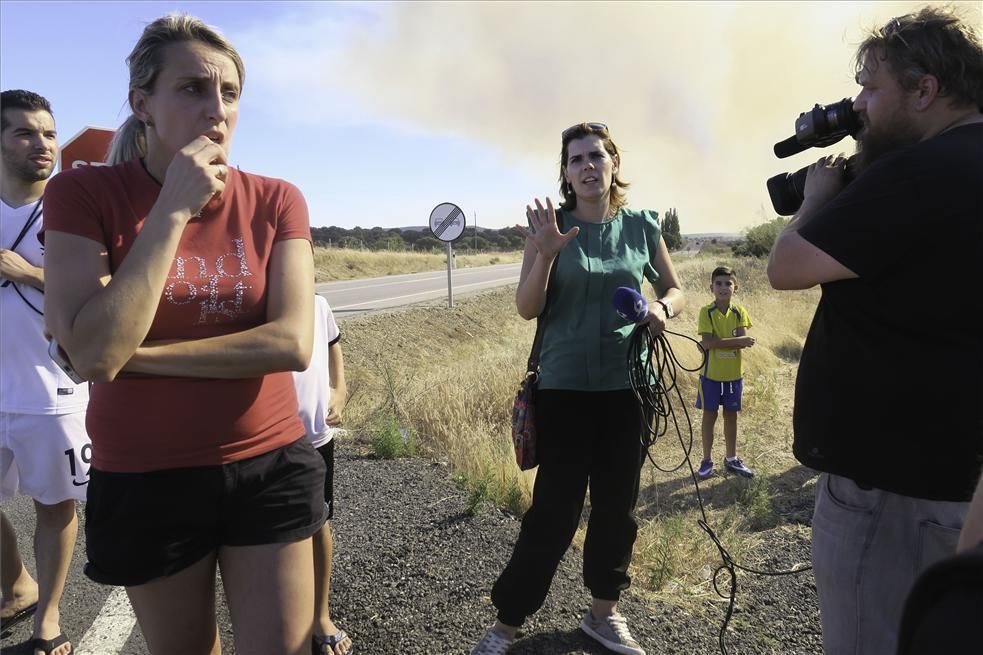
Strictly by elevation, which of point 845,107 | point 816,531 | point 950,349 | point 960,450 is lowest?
point 816,531

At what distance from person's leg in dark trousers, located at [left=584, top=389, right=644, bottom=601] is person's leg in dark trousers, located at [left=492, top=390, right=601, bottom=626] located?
65 mm

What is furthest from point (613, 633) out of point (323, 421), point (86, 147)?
point (86, 147)

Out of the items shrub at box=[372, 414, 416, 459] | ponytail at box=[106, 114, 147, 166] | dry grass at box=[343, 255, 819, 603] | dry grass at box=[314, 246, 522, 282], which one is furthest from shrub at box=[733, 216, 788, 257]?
ponytail at box=[106, 114, 147, 166]

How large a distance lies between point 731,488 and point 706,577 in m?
2.33

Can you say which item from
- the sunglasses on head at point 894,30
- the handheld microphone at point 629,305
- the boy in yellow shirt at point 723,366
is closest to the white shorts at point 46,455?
the handheld microphone at point 629,305

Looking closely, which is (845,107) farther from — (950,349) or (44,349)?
(44,349)

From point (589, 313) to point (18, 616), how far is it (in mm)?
2823

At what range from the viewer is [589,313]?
2852 millimetres

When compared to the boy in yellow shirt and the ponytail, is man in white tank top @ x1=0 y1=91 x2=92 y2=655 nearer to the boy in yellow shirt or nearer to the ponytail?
the ponytail

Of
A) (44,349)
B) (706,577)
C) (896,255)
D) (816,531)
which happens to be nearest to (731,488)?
(706,577)

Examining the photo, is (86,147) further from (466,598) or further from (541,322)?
(466,598)

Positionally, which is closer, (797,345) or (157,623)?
(157,623)

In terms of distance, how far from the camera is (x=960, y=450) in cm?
165

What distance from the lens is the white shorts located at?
2.84 metres
